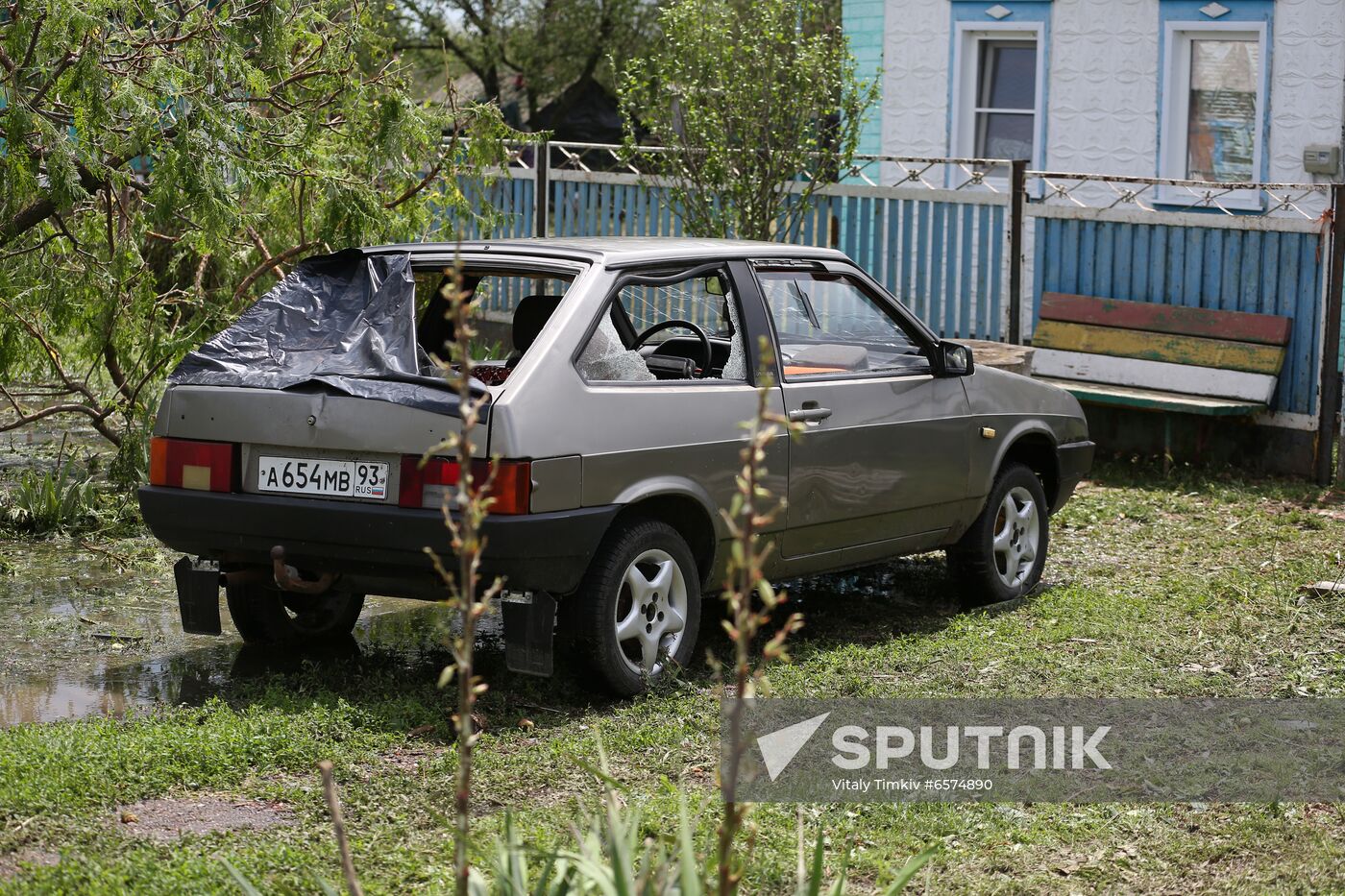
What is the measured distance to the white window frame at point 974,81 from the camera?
1563 cm

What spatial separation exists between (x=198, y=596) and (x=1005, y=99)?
1166 centimetres

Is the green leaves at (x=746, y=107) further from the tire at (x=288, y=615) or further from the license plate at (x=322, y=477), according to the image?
the license plate at (x=322, y=477)

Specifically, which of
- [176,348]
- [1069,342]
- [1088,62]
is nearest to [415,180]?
[176,348]

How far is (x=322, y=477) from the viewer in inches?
232

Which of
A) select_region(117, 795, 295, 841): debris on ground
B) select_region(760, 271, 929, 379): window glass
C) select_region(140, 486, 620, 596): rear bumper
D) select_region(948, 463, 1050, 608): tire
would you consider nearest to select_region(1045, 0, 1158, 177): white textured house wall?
select_region(948, 463, 1050, 608): tire

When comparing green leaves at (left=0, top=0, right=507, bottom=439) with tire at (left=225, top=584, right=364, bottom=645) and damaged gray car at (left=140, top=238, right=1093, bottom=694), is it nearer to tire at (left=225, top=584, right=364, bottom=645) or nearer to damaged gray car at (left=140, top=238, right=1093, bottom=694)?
damaged gray car at (left=140, top=238, right=1093, bottom=694)

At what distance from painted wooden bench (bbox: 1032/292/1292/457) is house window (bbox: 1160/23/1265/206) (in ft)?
11.3

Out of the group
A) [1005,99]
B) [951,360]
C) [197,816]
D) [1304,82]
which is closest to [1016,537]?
[951,360]

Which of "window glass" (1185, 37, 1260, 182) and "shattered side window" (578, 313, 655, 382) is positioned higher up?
"window glass" (1185, 37, 1260, 182)

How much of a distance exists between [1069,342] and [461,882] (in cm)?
969

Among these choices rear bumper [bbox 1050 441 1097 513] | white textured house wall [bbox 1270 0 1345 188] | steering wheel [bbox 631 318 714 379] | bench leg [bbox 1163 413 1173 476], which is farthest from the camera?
white textured house wall [bbox 1270 0 1345 188]

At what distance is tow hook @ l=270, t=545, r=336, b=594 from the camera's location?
5969 millimetres

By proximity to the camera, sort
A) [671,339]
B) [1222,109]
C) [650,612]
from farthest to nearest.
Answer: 1. [1222,109]
2. [671,339]
3. [650,612]

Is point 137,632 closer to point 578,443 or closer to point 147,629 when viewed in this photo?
point 147,629
